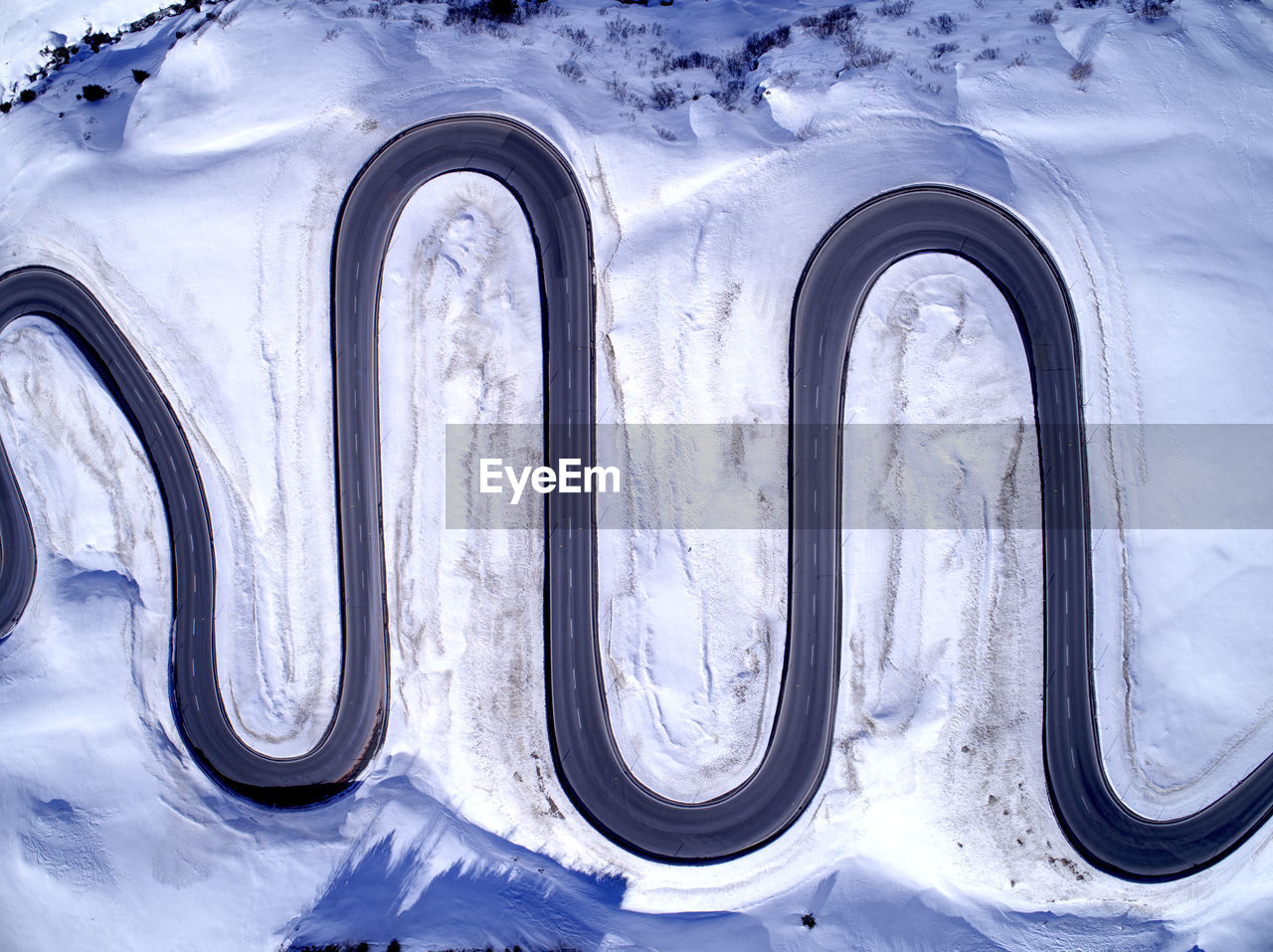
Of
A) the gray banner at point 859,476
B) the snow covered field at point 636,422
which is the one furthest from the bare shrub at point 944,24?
the gray banner at point 859,476

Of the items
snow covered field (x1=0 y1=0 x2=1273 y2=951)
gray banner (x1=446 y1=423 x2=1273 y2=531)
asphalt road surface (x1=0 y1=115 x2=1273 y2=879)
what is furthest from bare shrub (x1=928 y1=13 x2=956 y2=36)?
gray banner (x1=446 y1=423 x2=1273 y2=531)

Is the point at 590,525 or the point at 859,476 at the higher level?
the point at 859,476

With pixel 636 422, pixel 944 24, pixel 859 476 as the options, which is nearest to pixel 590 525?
pixel 636 422

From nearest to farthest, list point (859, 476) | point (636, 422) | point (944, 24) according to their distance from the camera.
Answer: point (859, 476) → point (944, 24) → point (636, 422)

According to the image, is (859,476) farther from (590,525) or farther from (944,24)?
(944,24)

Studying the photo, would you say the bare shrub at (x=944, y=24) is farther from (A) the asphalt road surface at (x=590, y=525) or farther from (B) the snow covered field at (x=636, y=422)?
(A) the asphalt road surface at (x=590, y=525)

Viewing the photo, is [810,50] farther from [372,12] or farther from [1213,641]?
[1213,641]

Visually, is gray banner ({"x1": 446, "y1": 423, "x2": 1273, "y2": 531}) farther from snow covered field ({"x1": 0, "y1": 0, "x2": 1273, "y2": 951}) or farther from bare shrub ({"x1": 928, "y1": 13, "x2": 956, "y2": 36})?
bare shrub ({"x1": 928, "y1": 13, "x2": 956, "y2": 36})
